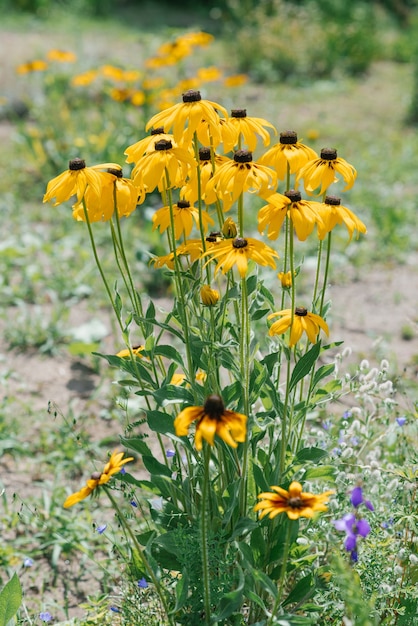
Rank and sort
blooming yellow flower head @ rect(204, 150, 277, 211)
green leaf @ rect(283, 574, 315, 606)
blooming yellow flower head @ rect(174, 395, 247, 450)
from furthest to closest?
green leaf @ rect(283, 574, 315, 606) → blooming yellow flower head @ rect(204, 150, 277, 211) → blooming yellow flower head @ rect(174, 395, 247, 450)

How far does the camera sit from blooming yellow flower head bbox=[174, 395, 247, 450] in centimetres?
123

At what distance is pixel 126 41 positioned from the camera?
29.5 feet

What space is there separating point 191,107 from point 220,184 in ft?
0.55

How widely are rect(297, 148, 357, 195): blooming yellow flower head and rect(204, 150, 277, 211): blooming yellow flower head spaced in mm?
80

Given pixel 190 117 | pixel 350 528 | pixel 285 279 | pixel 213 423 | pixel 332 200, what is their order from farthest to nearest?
pixel 285 279
pixel 332 200
pixel 190 117
pixel 350 528
pixel 213 423

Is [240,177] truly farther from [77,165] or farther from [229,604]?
[229,604]

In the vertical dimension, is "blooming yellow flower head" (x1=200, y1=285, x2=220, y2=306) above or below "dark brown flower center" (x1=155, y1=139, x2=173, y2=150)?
below

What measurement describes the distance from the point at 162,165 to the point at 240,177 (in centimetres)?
16

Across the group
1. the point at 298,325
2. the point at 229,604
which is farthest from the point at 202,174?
the point at 229,604

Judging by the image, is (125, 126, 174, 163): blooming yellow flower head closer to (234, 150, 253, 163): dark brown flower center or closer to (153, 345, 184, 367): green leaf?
(234, 150, 253, 163): dark brown flower center

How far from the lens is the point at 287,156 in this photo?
1.58 meters

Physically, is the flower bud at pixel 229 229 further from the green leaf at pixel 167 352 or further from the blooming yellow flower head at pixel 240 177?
the green leaf at pixel 167 352

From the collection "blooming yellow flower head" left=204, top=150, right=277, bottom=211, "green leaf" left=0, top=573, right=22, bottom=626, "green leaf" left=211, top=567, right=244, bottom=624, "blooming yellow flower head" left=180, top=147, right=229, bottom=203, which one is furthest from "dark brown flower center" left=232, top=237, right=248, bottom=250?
"green leaf" left=0, top=573, right=22, bottom=626

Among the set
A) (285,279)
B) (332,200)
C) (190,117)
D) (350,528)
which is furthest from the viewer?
(285,279)
